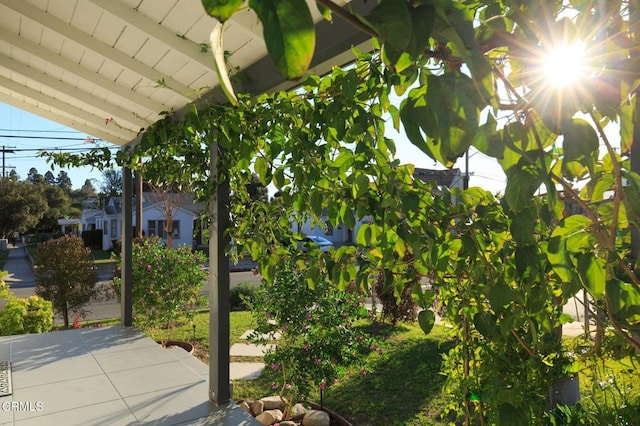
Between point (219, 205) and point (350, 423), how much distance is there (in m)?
2.24

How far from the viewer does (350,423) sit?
3.88 metres

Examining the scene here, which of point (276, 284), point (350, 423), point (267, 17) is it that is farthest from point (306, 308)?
point (267, 17)

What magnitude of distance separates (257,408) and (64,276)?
18.3ft

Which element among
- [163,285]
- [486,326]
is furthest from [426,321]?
[163,285]

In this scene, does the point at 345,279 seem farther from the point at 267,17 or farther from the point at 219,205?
the point at 219,205

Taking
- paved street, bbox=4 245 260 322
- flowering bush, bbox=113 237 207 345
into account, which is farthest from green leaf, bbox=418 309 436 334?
paved street, bbox=4 245 260 322

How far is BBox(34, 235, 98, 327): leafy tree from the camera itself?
7.84 metres

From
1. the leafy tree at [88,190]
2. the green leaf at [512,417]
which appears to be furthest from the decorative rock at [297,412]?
the leafy tree at [88,190]

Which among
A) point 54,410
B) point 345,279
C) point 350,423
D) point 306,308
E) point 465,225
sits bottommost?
point 350,423

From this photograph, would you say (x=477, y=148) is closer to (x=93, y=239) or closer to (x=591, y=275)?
(x=591, y=275)

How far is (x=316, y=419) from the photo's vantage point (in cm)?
→ 374

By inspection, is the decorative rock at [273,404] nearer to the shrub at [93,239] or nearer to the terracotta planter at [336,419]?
the terracotta planter at [336,419]

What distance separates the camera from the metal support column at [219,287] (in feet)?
10.3

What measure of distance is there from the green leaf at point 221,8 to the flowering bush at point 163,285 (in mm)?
6066
